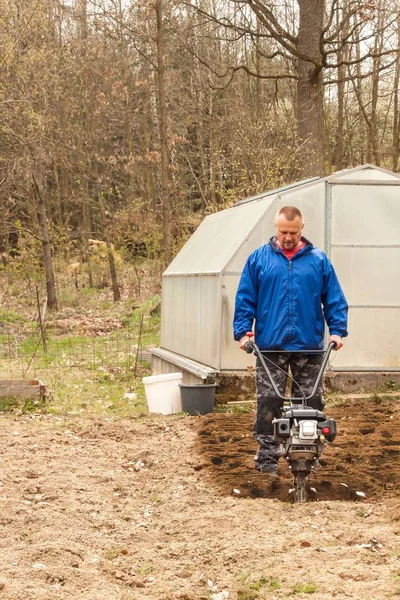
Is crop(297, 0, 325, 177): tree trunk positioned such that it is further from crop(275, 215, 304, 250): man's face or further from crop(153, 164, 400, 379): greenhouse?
crop(275, 215, 304, 250): man's face

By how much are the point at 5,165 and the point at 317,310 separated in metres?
17.4

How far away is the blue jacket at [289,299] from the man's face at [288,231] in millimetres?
77

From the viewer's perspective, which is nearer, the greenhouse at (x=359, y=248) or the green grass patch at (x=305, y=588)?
the green grass patch at (x=305, y=588)

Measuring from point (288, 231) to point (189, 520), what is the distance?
199 cm

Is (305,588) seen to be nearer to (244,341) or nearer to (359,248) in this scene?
(244,341)

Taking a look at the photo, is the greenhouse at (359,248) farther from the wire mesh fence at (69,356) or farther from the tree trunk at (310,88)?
the tree trunk at (310,88)

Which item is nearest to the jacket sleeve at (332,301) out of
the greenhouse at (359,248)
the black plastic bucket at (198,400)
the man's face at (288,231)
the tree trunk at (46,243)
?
the man's face at (288,231)

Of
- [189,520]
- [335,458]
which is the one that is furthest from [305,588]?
[335,458]

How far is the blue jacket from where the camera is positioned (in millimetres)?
5879

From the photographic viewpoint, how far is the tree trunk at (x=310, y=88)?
16.0m

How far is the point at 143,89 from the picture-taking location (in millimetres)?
26750

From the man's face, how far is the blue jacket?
77mm

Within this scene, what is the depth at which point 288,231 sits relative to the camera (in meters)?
5.84

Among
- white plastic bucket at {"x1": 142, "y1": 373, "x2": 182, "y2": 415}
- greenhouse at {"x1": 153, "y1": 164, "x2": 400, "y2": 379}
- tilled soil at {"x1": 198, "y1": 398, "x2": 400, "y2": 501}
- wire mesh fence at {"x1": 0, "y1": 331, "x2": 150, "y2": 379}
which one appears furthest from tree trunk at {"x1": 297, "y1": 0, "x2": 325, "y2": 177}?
tilled soil at {"x1": 198, "y1": 398, "x2": 400, "y2": 501}
